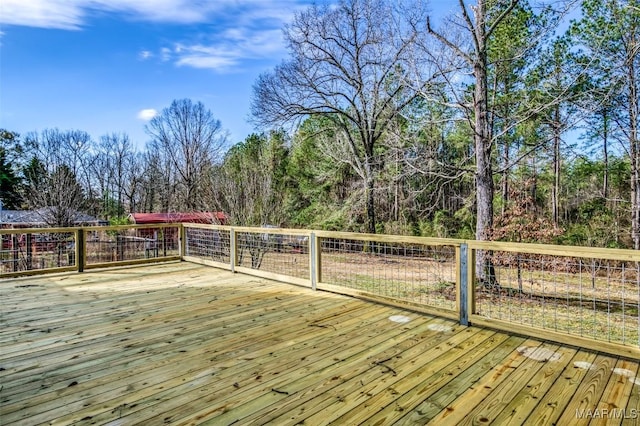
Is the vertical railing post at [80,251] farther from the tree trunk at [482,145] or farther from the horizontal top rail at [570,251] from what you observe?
the tree trunk at [482,145]

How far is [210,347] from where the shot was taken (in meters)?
2.87

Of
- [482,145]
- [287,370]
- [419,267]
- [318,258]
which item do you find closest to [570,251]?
[287,370]

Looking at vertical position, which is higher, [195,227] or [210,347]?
[195,227]

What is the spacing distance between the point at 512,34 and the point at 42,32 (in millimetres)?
12581

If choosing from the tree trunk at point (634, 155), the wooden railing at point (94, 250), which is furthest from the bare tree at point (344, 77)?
the wooden railing at point (94, 250)

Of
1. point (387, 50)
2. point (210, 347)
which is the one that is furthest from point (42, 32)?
point (210, 347)

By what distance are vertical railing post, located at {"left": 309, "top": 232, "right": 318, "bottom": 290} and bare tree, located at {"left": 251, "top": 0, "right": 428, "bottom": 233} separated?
24.2 ft

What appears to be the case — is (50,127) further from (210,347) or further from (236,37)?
(210,347)

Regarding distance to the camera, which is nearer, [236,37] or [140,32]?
[236,37]

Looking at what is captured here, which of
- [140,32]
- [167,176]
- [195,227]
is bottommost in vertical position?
[195,227]

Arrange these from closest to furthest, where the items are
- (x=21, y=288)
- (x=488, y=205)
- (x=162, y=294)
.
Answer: (x=162, y=294)
(x=21, y=288)
(x=488, y=205)

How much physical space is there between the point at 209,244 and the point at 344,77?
8.32m

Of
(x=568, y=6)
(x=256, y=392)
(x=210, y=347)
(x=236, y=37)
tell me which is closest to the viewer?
(x=256, y=392)

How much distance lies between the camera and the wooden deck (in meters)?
1.92
